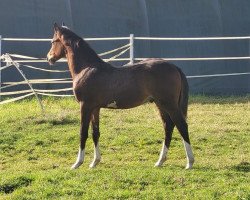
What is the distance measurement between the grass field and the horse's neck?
1347mm

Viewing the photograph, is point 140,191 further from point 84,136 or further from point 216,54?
point 216,54

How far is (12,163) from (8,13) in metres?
8.53

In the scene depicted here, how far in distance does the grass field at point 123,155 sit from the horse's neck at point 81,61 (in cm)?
135

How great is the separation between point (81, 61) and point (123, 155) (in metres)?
1.65

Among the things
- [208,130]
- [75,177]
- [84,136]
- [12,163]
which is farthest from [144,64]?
[208,130]

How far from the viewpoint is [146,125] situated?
11586mm

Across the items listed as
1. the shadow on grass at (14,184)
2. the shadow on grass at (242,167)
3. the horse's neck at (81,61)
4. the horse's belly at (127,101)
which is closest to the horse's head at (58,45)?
the horse's neck at (81,61)

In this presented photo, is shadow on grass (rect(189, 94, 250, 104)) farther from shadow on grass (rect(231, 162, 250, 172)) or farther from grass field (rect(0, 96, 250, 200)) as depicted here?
shadow on grass (rect(231, 162, 250, 172))

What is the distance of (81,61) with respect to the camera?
8.61 m

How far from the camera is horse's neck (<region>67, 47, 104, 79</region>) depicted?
856 centimetres

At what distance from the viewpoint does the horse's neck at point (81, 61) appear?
8.56m

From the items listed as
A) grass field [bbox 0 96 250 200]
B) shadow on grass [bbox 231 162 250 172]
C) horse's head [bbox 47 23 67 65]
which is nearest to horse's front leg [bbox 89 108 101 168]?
grass field [bbox 0 96 250 200]

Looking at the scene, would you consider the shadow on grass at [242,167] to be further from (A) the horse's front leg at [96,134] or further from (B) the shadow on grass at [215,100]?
(B) the shadow on grass at [215,100]

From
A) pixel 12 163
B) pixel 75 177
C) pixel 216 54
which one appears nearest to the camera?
pixel 75 177
